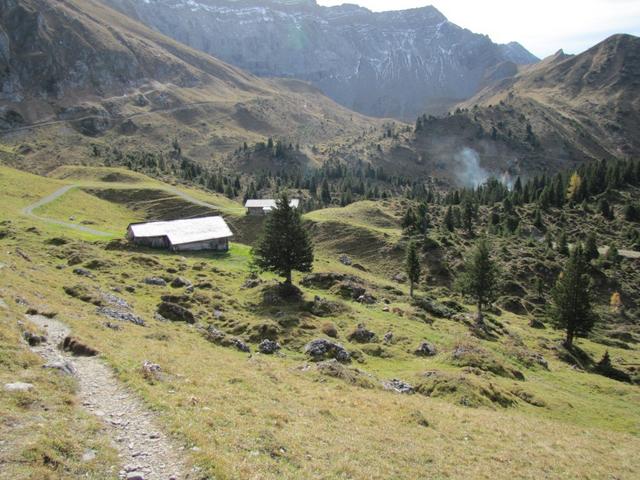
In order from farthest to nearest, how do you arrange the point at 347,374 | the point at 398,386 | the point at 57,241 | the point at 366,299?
1. the point at 57,241
2. the point at 366,299
3. the point at 398,386
4. the point at 347,374

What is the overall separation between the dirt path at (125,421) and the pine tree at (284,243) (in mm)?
35116

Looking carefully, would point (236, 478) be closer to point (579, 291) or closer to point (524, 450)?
point (524, 450)

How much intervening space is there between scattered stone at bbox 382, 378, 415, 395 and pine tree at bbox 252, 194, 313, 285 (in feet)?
83.7

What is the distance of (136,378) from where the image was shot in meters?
20.9

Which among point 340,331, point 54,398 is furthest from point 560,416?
point 54,398

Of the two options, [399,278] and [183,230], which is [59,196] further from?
[399,278]

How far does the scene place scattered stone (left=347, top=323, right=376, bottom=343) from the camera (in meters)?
46.1

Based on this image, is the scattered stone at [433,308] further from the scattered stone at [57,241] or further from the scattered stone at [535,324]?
the scattered stone at [57,241]

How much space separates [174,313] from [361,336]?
19.2 metres

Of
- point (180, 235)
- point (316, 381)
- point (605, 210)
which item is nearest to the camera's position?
point (316, 381)

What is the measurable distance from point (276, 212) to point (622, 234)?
12870 centimetres

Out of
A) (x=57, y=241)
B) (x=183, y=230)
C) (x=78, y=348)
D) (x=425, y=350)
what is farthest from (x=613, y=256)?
(x=78, y=348)

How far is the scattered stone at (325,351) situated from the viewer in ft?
128

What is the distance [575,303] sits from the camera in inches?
2527
